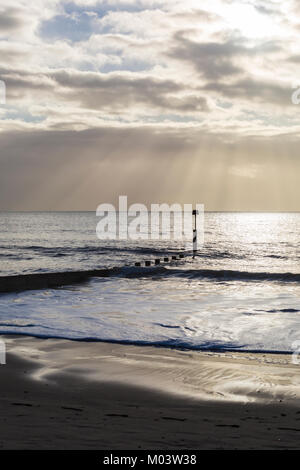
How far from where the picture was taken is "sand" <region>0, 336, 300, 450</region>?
533 centimetres

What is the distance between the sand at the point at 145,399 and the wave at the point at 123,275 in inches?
533

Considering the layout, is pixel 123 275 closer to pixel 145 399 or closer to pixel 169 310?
pixel 169 310

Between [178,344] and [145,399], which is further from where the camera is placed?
[178,344]

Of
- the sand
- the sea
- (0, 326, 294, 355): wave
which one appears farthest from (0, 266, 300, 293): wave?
the sand

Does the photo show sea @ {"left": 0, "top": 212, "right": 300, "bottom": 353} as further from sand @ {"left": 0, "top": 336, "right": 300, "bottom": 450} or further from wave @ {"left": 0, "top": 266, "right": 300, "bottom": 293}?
sand @ {"left": 0, "top": 336, "right": 300, "bottom": 450}

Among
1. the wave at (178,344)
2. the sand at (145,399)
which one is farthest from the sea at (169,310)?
the sand at (145,399)

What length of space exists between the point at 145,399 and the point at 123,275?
23448mm

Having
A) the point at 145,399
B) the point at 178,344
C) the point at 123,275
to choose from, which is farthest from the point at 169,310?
the point at 123,275

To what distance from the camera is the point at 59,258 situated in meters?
46.7

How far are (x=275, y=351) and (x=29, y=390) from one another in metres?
5.77

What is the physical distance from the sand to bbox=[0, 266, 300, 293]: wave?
13526 mm

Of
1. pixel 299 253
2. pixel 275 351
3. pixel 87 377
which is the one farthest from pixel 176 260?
pixel 87 377

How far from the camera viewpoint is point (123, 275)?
30.5 metres
